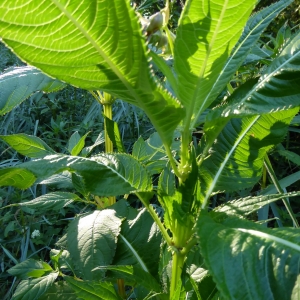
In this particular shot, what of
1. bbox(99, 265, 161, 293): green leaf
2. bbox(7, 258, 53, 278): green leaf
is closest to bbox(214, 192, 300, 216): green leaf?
bbox(99, 265, 161, 293): green leaf

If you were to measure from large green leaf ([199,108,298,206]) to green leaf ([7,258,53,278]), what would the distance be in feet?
1.84

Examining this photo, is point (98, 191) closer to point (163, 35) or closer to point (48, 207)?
point (163, 35)

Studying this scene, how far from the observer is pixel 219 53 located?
582 mm

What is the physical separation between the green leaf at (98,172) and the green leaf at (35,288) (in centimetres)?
44

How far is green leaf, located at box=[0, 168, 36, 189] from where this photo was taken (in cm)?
63

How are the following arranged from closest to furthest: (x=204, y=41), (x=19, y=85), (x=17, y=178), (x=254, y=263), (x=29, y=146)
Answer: (x=254, y=263) < (x=204, y=41) < (x=17, y=178) < (x=19, y=85) < (x=29, y=146)

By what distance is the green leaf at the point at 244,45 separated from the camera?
673 mm

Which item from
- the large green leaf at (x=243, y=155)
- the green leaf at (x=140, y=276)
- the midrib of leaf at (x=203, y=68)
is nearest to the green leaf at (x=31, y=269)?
the green leaf at (x=140, y=276)

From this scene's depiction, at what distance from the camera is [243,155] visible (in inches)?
31.3

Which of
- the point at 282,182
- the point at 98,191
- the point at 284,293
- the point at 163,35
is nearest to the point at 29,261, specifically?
the point at 98,191

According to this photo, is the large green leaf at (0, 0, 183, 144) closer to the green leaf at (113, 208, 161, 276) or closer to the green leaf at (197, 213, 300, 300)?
the green leaf at (197, 213, 300, 300)

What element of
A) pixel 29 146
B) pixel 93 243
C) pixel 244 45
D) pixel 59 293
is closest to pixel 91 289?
pixel 93 243

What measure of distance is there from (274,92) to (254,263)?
30cm

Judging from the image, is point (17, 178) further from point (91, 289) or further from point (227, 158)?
point (227, 158)
